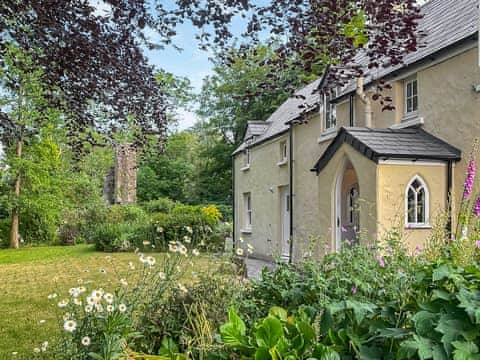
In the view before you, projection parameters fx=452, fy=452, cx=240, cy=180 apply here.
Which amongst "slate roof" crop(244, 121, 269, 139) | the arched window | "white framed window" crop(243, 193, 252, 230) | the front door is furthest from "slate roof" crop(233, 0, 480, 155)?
"white framed window" crop(243, 193, 252, 230)

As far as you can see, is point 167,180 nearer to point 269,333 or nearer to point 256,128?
point 256,128

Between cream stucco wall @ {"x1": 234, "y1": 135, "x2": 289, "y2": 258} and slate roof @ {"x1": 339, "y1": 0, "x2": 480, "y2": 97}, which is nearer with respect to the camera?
slate roof @ {"x1": 339, "y1": 0, "x2": 480, "y2": 97}

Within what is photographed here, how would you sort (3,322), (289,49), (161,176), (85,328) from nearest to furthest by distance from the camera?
1. (85,328)
2. (289,49)
3. (3,322)
4. (161,176)

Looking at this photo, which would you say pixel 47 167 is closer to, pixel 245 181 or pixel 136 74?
pixel 245 181

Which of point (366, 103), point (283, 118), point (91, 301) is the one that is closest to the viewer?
point (91, 301)

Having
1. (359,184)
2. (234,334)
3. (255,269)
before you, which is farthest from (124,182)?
(234,334)

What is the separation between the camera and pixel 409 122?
9.52 m

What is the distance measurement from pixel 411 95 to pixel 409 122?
0.63 metres

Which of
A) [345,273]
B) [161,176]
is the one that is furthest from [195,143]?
[345,273]

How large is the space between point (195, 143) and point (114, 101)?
34.6 m

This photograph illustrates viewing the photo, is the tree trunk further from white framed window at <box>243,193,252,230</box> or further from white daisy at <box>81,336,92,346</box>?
white daisy at <box>81,336,92,346</box>

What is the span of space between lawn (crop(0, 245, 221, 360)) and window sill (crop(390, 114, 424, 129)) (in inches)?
204

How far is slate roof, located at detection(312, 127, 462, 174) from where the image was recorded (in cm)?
841

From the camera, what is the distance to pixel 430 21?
1083 cm
